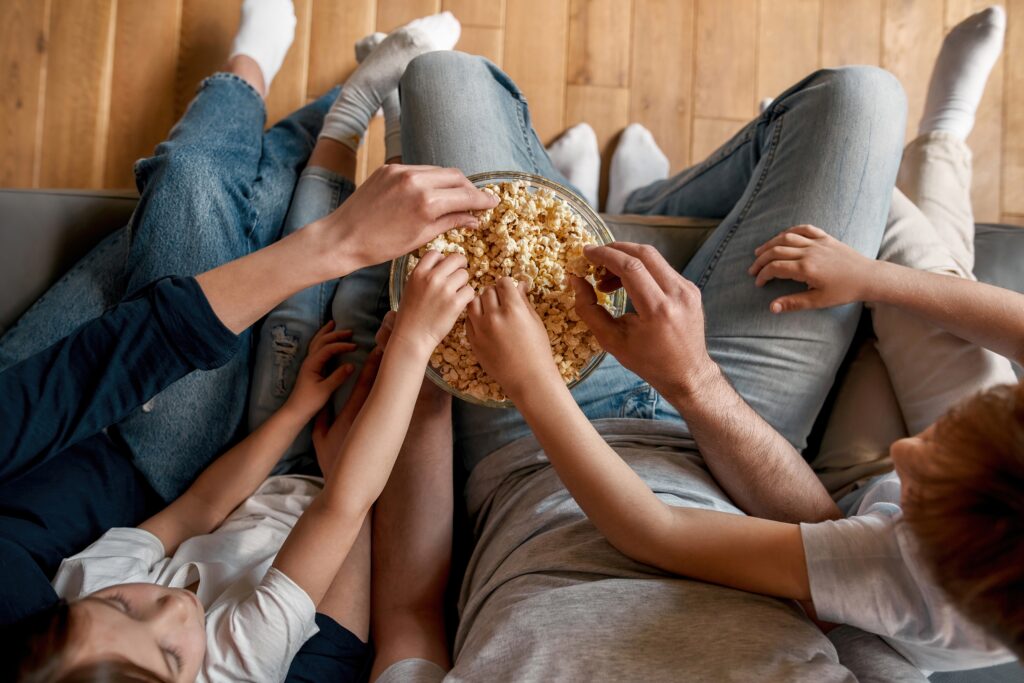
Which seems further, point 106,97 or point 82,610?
point 106,97

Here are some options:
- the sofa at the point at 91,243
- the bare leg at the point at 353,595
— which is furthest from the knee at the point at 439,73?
the bare leg at the point at 353,595

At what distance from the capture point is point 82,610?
732 mm

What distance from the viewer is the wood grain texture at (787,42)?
163cm

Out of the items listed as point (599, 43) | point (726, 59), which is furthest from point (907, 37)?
point (599, 43)

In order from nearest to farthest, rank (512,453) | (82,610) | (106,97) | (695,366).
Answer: (82,610) < (695,366) < (512,453) < (106,97)

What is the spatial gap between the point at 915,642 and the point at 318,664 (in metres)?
0.73

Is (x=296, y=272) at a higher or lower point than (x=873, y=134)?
lower

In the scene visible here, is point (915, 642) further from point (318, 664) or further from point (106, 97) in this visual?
point (106, 97)

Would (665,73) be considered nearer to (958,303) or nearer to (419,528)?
(958,303)

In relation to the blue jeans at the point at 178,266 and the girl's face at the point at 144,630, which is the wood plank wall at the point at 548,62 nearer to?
the blue jeans at the point at 178,266

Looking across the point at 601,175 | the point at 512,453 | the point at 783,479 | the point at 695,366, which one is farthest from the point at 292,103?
the point at 783,479

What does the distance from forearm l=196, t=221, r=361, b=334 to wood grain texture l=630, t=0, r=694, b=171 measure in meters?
1.01

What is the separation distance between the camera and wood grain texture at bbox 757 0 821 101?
163 cm

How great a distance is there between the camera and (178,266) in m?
1.08
